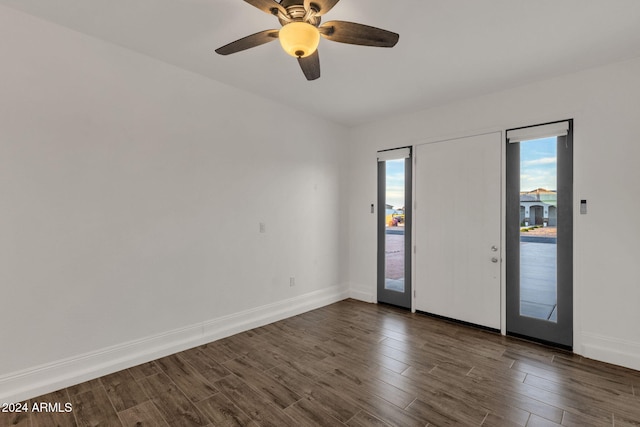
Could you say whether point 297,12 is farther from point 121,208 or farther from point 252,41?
point 121,208

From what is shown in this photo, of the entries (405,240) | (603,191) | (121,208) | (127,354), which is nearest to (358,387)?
(127,354)

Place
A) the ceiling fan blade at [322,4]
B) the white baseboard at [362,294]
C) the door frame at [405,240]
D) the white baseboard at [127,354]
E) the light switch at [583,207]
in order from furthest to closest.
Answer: the white baseboard at [362,294], the door frame at [405,240], the light switch at [583,207], the white baseboard at [127,354], the ceiling fan blade at [322,4]

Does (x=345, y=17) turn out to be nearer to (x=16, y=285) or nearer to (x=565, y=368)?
(x=16, y=285)

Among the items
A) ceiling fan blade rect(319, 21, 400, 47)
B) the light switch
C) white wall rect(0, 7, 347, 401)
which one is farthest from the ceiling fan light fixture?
the light switch

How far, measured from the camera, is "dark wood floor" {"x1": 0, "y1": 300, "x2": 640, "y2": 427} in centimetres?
207

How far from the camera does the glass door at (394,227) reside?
173 inches

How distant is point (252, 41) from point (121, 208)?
1.85 m

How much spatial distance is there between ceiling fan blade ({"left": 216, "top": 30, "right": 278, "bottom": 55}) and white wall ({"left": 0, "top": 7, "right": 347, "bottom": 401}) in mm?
1259

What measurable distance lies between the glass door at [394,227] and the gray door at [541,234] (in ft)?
4.20

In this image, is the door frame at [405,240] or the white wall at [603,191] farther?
the door frame at [405,240]

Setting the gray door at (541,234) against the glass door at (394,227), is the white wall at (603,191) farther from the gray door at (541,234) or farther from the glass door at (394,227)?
the glass door at (394,227)

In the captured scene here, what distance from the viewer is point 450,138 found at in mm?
3934

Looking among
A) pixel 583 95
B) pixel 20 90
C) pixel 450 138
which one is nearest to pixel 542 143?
pixel 583 95

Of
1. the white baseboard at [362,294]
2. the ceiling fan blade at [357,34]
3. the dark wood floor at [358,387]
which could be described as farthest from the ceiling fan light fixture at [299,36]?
the white baseboard at [362,294]
